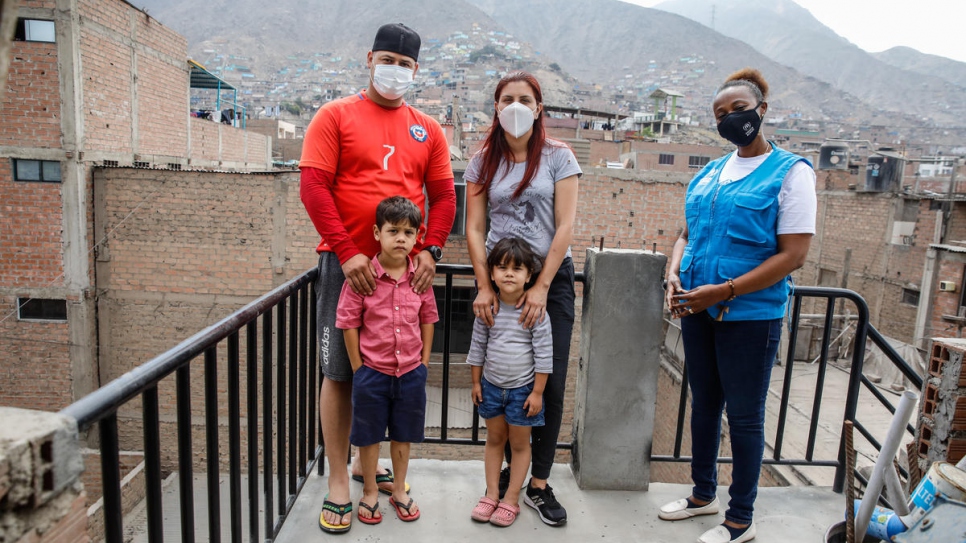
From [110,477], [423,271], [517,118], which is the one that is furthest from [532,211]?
[110,477]

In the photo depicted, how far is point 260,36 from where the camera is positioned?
128m

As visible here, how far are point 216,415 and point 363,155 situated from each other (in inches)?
48.5

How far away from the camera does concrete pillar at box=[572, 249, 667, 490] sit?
114 inches

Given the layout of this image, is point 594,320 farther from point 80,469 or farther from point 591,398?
point 80,469

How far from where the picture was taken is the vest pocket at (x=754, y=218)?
2.34 m

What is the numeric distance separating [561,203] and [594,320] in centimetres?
67

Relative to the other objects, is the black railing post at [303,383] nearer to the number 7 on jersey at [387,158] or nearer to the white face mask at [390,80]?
the number 7 on jersey at [387,158]

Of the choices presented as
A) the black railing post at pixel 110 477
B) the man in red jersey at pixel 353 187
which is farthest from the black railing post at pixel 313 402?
the black railing post at pixel 110 477

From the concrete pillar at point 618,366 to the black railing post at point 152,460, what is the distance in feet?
6.66

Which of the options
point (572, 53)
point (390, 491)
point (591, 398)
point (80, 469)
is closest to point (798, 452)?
point (591, 398)

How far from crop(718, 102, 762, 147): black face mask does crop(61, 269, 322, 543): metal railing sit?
82.0 inches

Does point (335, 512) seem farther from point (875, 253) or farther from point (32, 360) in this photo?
point (875, 253)

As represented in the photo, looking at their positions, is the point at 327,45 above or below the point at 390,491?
above

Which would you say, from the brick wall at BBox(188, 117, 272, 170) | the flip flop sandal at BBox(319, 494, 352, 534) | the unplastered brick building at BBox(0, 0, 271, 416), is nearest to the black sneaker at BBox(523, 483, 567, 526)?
the flip flop sandal at BBox(319, 494, 352, 534)
